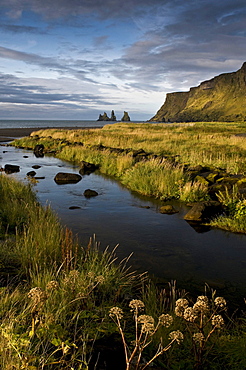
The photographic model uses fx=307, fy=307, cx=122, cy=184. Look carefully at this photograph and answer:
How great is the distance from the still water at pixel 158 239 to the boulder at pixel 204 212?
1.34 feet

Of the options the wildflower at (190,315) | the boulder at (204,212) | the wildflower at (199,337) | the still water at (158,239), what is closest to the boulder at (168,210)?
the still water at (158,239)

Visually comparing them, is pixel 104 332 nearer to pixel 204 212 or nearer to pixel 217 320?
pixel 217 320

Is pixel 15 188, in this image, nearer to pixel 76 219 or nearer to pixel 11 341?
pixel 76 219

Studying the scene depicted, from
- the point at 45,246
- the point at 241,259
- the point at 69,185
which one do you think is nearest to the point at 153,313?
the point at 45,246

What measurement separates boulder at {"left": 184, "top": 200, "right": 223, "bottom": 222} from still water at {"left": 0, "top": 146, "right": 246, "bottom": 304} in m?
0.41

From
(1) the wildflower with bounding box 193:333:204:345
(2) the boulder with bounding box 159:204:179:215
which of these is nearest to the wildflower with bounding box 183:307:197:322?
(1) the wildflower with bounding box 193:333:204:345

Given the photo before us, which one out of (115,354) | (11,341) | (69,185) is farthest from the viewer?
(69,185)

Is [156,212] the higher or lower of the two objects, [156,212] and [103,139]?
the lower

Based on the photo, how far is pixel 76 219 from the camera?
9.95 metres

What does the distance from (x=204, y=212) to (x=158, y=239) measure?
257cm

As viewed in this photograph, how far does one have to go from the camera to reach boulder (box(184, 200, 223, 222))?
10016 millimetres

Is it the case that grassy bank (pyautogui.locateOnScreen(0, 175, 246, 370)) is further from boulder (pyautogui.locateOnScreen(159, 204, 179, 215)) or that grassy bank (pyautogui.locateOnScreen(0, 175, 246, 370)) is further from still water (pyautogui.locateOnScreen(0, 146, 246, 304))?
boulder (pyautogui.locateOnScreen(159, 204, 179, 215))

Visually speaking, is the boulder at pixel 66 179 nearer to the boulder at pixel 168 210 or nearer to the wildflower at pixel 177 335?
the boulder at pixel 168 210

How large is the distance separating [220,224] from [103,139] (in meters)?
23.7
